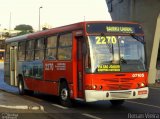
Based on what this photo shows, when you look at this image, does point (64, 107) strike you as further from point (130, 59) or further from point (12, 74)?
point (12, 74)

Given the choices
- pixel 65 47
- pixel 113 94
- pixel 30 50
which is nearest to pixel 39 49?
pixel 30 50

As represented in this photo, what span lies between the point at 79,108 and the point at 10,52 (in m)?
9.03

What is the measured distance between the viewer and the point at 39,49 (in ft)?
63.1

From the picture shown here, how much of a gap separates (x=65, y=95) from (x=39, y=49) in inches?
142

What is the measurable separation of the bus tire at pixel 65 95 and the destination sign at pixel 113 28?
2.44m

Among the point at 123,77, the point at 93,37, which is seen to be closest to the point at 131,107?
the point at 123,77

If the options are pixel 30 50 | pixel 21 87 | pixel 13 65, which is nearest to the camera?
pixel 30 50

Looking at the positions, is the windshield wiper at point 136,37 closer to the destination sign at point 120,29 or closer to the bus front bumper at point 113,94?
the destination sign at point 120,29

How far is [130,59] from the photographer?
15.1 metres

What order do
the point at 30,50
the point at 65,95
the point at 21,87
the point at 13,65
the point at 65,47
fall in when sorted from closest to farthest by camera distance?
the point at 65,95 < the point at 65,47 < the point at 30,50 < the point at 21,87 < the point at 13,65

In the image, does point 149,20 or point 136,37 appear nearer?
point 136,37

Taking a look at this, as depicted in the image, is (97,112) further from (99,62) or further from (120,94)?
(99,62)

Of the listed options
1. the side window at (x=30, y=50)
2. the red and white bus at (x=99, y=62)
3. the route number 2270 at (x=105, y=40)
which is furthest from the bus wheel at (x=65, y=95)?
the side window at (x=30, y=50)

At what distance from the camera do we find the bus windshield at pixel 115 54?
14.7 metres
